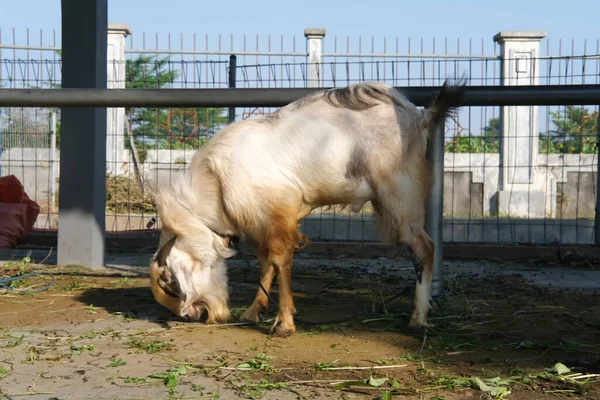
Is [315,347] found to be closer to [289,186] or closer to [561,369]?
[289,186]

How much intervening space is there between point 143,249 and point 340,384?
211 inches

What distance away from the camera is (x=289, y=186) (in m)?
4.34

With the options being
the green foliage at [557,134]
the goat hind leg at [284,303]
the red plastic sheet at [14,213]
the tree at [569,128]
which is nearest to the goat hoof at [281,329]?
the goat hind leg at [284,303]

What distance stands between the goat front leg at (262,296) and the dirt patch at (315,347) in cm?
15

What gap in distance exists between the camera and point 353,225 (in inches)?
374

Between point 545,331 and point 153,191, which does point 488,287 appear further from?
point 153,191

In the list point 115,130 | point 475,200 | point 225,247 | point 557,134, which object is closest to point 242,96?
point 225,247

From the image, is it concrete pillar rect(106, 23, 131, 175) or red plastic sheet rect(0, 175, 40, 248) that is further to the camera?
concrete pillar rect(106, 23, 131, 175)

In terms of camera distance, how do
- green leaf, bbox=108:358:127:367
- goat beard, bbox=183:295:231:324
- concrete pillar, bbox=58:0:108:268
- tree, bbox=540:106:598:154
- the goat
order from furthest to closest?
tree, bbox=540:106:598:154, concrete pillar, bbox=58:0:108:268, goat beard, bbox=183:295:231:324, the goat, green leaf, bbox=108:358:127:367

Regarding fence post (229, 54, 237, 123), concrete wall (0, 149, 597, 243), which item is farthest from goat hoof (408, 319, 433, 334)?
fence post (229, 54, 237, 123)

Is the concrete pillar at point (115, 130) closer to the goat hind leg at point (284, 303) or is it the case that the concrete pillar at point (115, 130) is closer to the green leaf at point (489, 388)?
the goat hind leg at point (284, 303)

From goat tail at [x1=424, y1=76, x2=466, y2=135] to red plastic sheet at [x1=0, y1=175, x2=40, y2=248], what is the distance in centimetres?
524

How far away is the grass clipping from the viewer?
37.5 feet

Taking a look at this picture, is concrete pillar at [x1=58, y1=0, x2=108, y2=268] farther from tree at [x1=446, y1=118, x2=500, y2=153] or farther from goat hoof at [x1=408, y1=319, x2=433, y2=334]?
tree at [x1=446, y1=118, x2=500, y2=153]
